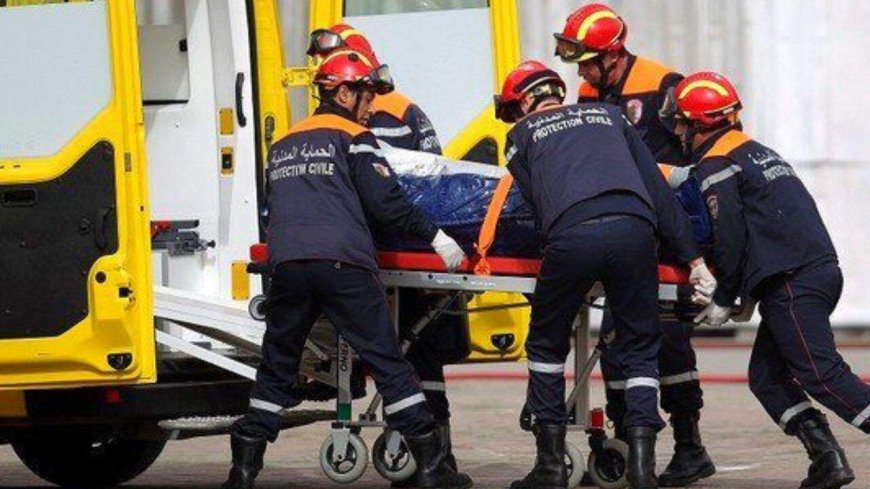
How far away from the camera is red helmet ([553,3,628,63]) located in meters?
10.4

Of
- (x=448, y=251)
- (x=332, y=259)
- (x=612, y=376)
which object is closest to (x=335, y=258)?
(x=332, y=259)

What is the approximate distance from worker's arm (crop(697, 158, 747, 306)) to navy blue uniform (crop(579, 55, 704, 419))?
741 mm

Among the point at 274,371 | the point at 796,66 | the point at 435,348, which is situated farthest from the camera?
the point at 796,66

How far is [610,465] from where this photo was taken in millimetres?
10156

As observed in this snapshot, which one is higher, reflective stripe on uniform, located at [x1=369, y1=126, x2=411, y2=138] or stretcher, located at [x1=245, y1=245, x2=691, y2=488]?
reflective stripe on uniform, located at [x1=369, y1=126, x2=411, y2=138]

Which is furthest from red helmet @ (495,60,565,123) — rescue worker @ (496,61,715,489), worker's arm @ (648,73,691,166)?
worker's arm @ (648,73,691,166)

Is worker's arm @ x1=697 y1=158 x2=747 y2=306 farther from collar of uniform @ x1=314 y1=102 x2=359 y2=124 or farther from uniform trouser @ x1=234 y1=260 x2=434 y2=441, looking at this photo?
collar of uniform @ x1=314 y1=102 x2=359 y2=124

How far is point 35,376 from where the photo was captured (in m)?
9.48

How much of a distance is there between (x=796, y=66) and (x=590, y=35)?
256 inches

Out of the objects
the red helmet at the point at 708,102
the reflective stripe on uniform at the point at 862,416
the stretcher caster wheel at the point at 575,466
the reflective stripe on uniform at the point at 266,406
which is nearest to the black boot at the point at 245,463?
the reflective stripe on uniform at the point at 266,406

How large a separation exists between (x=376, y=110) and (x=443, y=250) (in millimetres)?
1219

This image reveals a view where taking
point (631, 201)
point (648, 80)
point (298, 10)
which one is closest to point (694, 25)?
point (298, 10)

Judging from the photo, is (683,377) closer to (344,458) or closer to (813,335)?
(813,335)

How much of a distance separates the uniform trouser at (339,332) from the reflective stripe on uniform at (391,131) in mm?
958
